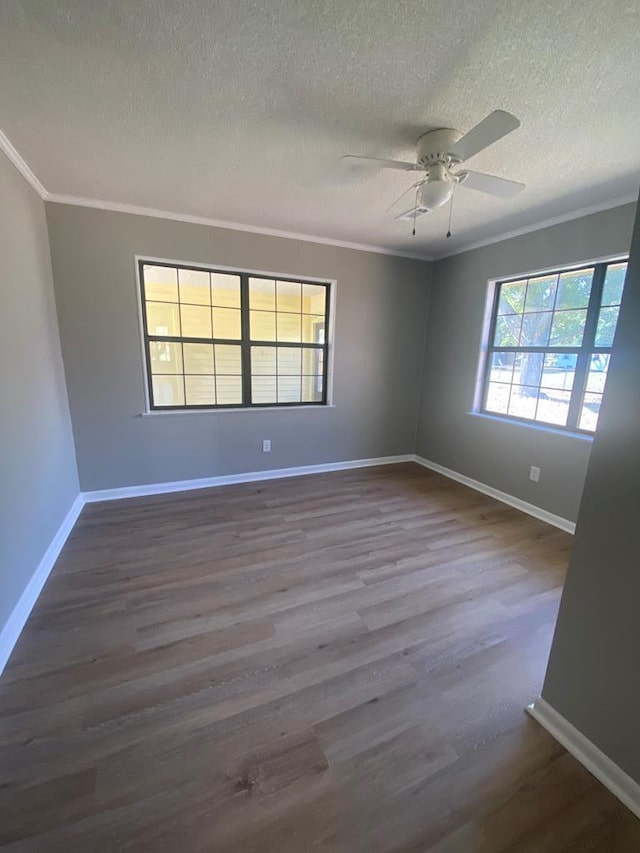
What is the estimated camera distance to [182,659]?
1.68m

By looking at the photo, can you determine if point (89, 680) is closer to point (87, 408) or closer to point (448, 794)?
point (448, 794)

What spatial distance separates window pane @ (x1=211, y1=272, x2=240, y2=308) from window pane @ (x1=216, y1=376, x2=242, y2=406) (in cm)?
76

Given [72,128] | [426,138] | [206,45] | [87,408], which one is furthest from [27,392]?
[426,138]

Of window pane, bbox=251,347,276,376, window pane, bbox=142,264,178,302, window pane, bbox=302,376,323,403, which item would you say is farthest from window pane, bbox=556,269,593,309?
window pane, bbox=142,264,178,302

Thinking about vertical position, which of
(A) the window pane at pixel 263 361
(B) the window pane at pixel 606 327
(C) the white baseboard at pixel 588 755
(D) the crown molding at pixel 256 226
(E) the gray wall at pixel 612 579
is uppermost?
(D) the crown molding at pixel 256 226

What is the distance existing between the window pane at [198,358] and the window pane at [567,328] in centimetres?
328

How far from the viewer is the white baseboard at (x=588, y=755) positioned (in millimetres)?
1169

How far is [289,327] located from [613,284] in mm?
2931

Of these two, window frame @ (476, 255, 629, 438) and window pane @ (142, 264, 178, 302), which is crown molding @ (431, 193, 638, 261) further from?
window pane @ (142, 264, 178, 302)

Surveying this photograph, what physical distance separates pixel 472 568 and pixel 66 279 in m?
3.94

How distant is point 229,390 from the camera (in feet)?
12.4

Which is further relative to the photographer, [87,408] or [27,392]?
[87,408]

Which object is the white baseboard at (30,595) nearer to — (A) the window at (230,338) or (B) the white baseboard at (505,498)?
(A) the window at (230,338)

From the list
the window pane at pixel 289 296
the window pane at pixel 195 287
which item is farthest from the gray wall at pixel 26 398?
the window pane at pixel 289 296
